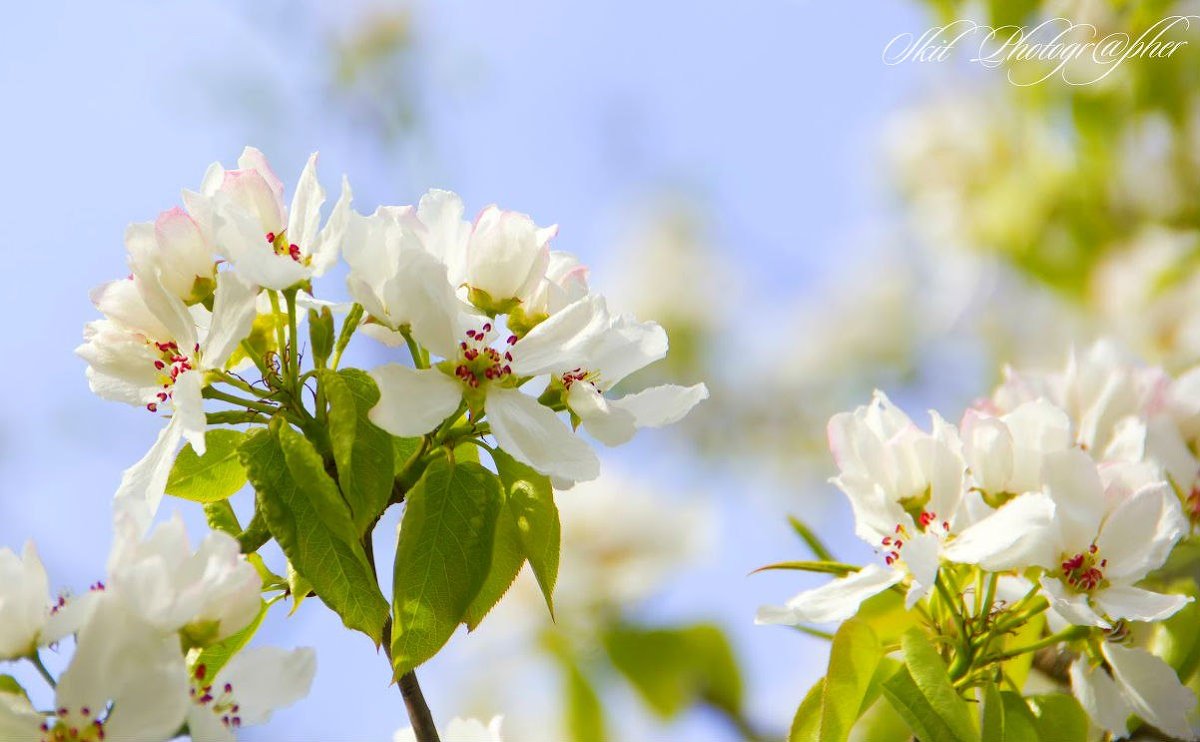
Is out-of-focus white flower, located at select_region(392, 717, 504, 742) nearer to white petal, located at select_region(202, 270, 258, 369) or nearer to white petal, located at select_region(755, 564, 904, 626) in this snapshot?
white petal, located at select_region(755, 564, 904, 626)

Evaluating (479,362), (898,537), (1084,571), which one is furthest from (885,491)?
(479,362)

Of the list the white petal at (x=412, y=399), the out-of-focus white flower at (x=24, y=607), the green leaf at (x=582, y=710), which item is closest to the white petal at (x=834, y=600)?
the white petal at (x=412, y=399)

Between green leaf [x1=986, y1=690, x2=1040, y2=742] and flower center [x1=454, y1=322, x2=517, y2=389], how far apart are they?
1.71 ft

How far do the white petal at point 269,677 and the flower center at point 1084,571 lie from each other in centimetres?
66

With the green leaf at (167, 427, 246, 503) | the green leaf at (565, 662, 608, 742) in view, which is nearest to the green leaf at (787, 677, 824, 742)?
the green leaf at (167, 427, 246, 503)

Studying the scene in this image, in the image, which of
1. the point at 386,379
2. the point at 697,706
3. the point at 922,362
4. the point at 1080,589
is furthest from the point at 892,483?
the point at 922,362

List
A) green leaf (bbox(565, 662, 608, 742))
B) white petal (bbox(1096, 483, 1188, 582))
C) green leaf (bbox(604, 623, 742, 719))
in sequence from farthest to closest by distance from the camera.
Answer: green leaf (bbox(565, 662, 608, 742)) < green leaf (bbox(604, 623, 742, 719)) < white petal (bbox(1096, 483, 1188, 582))

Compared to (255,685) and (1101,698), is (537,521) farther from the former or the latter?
(1101,698)

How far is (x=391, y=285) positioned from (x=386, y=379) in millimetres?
75

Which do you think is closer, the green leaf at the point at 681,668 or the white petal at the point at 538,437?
the white petal at the point at 538,437

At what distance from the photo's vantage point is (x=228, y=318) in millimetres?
952

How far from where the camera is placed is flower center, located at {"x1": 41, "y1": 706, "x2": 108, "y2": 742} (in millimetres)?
843

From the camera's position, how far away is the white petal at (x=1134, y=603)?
1.08 m

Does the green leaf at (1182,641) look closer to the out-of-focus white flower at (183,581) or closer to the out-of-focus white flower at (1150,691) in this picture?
the out-of-focus white flower at (1150,691)
